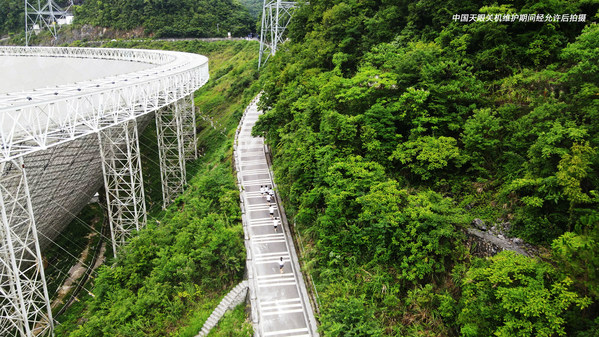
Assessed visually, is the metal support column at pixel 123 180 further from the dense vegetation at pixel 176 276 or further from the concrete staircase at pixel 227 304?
the concrete staircase at pixel 227 304

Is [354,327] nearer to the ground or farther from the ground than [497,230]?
nearer to the ground

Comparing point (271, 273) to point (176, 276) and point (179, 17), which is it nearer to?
point (176, 276)

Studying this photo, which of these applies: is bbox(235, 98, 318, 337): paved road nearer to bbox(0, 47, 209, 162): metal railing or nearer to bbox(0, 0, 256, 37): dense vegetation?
bbox(0, 47, 209, 162): metal railing

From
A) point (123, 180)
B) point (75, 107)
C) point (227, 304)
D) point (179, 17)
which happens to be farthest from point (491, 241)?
point (179, 17)

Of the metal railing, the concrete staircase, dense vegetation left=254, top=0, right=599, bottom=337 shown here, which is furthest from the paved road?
the metal railing

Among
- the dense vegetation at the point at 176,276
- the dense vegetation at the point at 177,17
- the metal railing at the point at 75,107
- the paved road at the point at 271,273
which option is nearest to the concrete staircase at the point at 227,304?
the dense vegetation at the point at 176,276

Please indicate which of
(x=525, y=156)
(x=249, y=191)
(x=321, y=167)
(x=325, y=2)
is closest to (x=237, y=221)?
(x=249, y=191)

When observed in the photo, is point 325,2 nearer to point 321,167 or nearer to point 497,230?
Result: point 321,167
